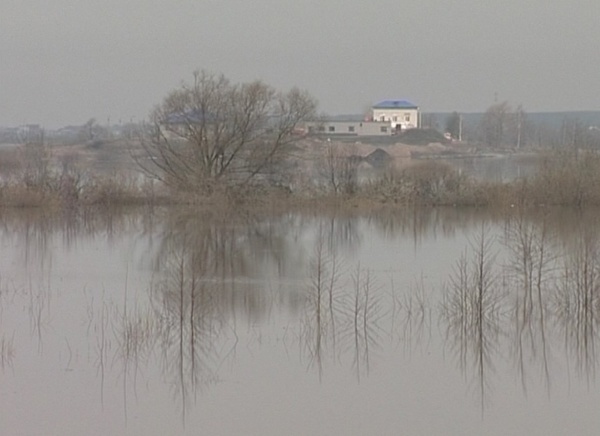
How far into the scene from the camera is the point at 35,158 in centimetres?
3375

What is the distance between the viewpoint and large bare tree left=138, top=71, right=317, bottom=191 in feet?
108

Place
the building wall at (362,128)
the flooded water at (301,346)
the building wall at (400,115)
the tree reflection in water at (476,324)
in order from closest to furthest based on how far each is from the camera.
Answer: the flooded water at (301,346), the tree reflection in water at (476,324), the building wall at (362,128), the building wall at (400,115)

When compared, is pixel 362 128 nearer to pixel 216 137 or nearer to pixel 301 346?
pixel 216 137

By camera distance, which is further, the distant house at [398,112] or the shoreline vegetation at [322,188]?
the distant house at [398,112]

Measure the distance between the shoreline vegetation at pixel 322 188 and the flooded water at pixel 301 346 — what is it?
13.9 meters

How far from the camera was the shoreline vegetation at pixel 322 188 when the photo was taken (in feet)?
106

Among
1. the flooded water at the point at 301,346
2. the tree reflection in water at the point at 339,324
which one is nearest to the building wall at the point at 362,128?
the flooded water at the point at 301,346

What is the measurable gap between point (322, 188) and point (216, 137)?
374 cm

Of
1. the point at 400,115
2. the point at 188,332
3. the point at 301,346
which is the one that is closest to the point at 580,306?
the point at 301,346

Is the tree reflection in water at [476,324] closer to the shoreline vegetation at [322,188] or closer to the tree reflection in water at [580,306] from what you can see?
the tree reflection in water at [580,306]

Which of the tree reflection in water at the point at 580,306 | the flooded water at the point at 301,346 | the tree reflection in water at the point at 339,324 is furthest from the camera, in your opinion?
the tree reflection in water at the point at 580,306

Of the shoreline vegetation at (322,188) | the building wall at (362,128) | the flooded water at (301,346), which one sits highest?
the building wall at (362,128)

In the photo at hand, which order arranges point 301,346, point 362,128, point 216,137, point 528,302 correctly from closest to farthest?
1. point 301,346
2. point 528,302
3. point 216,137
4. point 362,128

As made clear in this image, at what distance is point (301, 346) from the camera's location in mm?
11031
